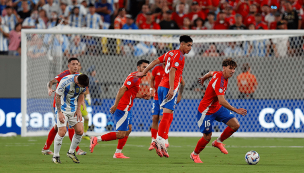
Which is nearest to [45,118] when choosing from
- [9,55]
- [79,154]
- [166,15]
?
[9,55]

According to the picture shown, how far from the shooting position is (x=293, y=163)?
691 cm

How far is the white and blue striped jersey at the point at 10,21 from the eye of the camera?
1516cm

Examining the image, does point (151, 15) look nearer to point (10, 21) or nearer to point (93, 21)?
point (93, 21)

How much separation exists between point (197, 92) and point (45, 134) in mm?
4361

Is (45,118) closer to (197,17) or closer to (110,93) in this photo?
(110,93)

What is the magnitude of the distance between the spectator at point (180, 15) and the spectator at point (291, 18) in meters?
3.35

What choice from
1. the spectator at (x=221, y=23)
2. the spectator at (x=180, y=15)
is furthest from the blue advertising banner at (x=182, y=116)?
the spectator at (x=180, y=15)

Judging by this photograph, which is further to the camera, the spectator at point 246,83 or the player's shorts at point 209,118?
the spectator at point 246,83

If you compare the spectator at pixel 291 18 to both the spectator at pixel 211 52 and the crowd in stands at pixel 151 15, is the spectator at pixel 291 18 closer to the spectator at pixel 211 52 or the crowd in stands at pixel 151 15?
the crowd in stands at pixel 151 15

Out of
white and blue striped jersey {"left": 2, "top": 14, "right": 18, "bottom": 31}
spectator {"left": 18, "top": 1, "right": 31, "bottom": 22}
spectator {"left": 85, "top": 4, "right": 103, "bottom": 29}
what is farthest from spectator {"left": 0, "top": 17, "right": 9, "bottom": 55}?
spectator {"left": 85, "top": 4, "right": 103, "bottom": 29}

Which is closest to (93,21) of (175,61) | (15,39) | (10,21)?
(15,39)

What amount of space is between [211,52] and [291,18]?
11.0 feet

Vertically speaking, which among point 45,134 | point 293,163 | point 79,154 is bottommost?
point 45,134

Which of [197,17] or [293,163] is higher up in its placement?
[197,17]
